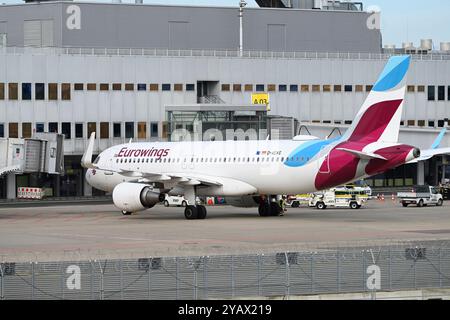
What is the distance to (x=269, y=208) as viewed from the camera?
55875mm

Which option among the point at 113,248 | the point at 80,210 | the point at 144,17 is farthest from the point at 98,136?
the point at 113,248

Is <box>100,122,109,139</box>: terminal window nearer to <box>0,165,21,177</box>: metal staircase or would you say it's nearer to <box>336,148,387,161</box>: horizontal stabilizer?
<box>0,165,21,177</box>: metal staircase

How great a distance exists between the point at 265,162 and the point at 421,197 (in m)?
19.0

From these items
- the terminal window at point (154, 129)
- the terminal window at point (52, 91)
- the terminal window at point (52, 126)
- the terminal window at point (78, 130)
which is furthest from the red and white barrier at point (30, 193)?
the terminal window at point (154, 129)

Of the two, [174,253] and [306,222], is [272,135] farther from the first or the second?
[174,253]

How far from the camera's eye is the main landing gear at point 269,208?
55.9m

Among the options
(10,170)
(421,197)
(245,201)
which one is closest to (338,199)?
(421,197)

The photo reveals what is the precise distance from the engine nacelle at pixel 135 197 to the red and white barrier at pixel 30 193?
21.1 metres

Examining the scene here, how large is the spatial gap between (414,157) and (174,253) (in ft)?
59.0

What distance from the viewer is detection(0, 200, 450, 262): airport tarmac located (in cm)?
3447

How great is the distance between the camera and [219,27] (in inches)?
3812

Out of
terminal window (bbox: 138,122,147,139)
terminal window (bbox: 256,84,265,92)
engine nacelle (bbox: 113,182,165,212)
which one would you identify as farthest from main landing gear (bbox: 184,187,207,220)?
terminal window (bbox: 256,84,265,92)

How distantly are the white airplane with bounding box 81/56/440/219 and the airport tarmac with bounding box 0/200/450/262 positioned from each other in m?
1.53

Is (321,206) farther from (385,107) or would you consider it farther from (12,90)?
(12,90)
